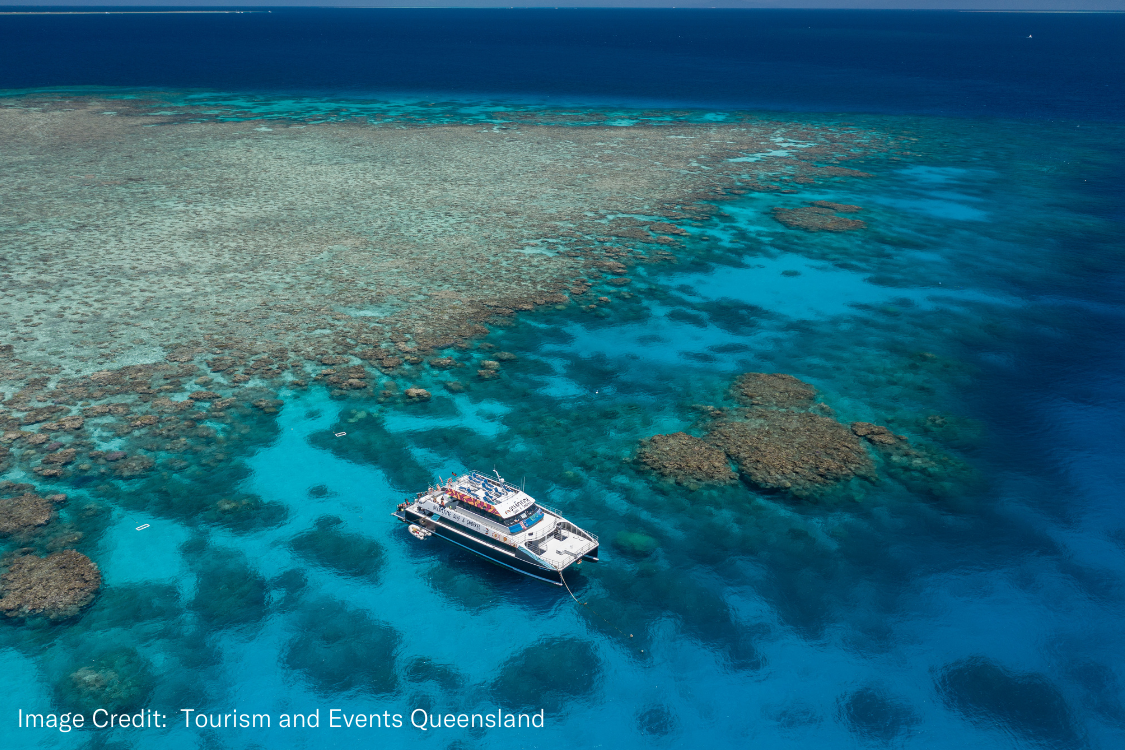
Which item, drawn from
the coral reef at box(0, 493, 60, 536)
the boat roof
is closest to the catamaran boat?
the boat roof

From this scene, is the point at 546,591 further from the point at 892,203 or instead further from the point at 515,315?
the point at 892,203

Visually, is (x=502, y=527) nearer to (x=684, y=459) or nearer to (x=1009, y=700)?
(x=684, y=459)

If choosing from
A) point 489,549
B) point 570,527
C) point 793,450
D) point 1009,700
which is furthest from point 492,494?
point 1009,700

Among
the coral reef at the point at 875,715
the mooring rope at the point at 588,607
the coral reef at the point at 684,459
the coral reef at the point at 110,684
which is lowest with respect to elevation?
the coral reef at the point at 110,684

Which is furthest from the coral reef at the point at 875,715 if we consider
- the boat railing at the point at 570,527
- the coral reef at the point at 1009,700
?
the boat railing at the point at 570,527

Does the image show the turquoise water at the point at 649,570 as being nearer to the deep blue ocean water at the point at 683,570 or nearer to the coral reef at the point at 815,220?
the deep blue ocean water at the point at 683,570

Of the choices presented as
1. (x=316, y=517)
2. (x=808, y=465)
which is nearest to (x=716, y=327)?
(x=808, y=465)
